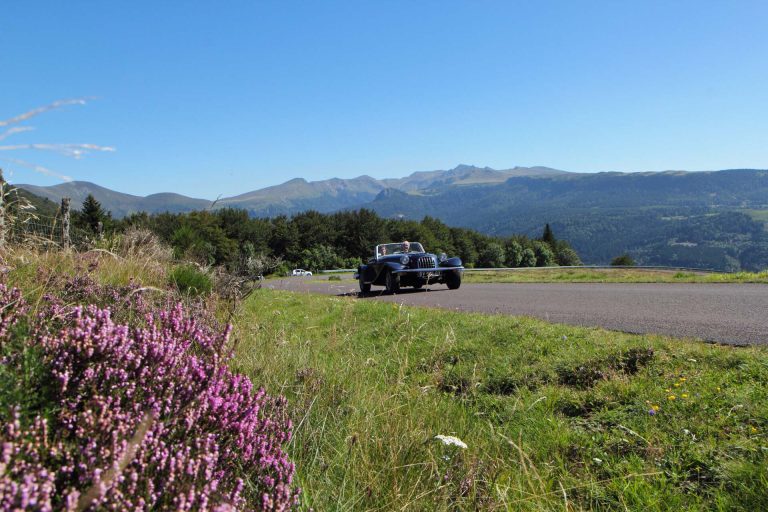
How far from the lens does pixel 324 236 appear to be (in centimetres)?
9025

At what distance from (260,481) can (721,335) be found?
A: 562cm

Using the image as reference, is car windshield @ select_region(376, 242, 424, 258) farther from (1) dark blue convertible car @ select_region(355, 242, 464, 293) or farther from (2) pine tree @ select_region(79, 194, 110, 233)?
(2) pine tree @ select_region(79, 194, 110, 233)

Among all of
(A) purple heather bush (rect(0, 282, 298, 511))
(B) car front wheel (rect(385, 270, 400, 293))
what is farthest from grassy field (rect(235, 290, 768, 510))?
(B) car front wheel (rect(385, 270, 400, 293))

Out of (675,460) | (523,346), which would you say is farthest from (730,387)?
(523,346)

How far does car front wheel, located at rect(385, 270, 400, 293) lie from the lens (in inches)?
582

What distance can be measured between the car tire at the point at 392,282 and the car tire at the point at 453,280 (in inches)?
68.3

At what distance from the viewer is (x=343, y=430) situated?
Answer: 10.2ft

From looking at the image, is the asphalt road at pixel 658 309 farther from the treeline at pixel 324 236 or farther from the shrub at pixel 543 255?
the shrub at pixel 543 255

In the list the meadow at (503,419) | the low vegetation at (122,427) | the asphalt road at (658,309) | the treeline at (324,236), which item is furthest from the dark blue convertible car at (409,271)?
the treeline at (324,236)

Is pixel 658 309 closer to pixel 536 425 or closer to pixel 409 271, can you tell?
pixel 536 425

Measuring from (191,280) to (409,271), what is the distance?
800cm

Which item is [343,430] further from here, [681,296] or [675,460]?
[681,296]

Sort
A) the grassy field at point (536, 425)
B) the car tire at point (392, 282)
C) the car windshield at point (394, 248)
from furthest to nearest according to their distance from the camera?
1. the car windshield at point (394, 248)
2. the car tire at point (392, 282)
3. the grassy field at point (536, 425)

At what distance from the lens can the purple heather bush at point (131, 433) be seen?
1.28 m
